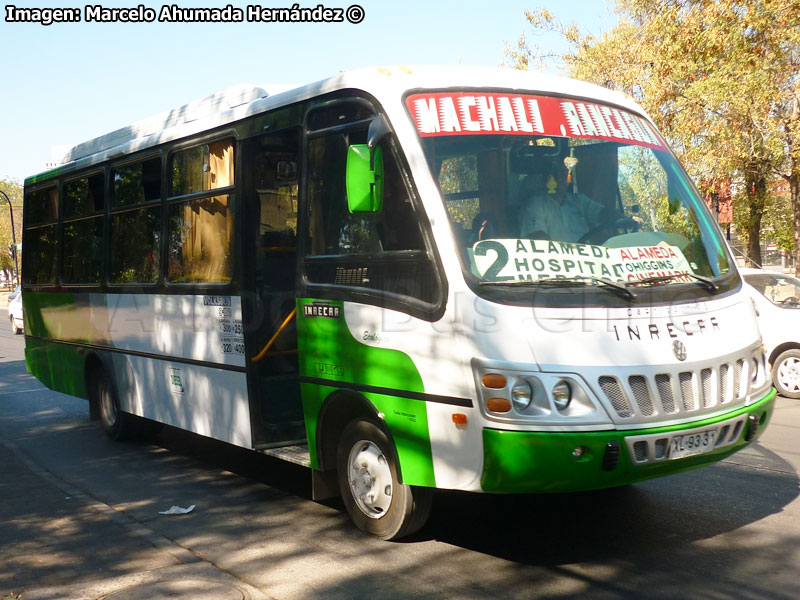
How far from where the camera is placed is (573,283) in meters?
5.18

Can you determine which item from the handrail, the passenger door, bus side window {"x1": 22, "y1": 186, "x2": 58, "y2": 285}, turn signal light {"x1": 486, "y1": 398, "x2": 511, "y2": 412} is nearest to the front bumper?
turn signal light {"x1": 486, "y1": 398, "x2": 511, "y2": 412}

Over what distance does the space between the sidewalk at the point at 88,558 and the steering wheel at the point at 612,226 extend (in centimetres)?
270

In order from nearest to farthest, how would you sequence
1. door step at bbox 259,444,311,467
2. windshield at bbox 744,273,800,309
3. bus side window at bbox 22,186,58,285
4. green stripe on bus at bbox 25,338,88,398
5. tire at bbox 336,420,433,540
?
tire at bbox 336,420,433,540
door step at bbox 259,444,311,467
green stripe on bus at bbox 25,338,88,398
bus side window at bbox 22,186,58,285
windshield at bbox 744,273,800,309

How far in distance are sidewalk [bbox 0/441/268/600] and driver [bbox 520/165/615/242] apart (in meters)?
2.54

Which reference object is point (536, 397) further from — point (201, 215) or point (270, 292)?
point (201, 215)

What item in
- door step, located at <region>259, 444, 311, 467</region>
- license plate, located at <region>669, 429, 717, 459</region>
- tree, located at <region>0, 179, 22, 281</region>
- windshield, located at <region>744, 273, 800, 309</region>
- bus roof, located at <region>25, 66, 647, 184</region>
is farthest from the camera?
tree, located at <region>0, 179, 22, 281</region>

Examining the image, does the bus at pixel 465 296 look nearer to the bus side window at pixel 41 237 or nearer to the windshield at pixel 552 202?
the windshield at pixel 552 202

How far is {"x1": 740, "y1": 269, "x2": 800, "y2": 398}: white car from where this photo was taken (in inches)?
443

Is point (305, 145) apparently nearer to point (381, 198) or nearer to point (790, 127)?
point (381, 198)

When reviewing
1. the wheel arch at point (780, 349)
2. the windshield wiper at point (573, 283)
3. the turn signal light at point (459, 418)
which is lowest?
the wheel arch at point (780, 349)

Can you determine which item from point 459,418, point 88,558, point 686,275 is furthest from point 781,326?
point 88,558

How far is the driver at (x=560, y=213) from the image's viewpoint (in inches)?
213

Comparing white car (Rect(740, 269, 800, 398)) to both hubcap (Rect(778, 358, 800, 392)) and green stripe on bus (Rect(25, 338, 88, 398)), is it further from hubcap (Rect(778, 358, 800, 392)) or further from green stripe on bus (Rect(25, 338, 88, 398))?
green stripe on bus (Rect(25, 338, 88, 398))

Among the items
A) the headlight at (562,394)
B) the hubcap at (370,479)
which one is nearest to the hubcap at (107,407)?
the hubcap at (370,479)
